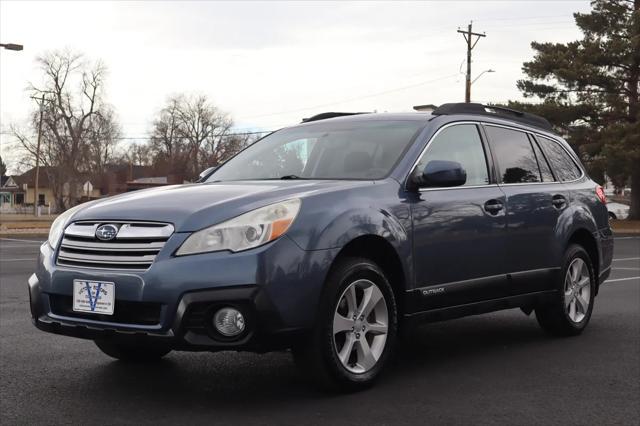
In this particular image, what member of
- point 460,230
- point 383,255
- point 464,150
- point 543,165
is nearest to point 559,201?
point 543,165

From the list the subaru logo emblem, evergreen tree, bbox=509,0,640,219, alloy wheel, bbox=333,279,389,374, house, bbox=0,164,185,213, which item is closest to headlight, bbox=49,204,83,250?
the subaru logo emblem

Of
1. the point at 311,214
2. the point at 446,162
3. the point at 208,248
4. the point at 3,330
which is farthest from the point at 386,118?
the point at 3,330

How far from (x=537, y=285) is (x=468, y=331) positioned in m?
1.00

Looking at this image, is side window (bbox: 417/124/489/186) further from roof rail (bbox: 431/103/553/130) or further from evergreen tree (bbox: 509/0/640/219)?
evergreen tree (bbox: 509/0/640/219)

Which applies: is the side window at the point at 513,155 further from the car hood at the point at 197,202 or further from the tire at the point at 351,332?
the tire at the point at 351,332

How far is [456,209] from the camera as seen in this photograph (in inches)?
222

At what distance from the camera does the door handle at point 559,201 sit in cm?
678

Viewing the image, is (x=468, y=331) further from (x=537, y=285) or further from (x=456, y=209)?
(x=456, y=209)

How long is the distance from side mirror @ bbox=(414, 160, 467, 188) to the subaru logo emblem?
1962 millimetres

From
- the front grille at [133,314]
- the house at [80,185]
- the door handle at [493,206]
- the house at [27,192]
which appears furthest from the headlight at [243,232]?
the house at [27,192]

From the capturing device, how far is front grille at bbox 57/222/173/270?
14.6 ft

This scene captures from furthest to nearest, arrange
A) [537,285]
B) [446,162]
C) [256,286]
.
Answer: [537,285] → [446,162] → [256,286]

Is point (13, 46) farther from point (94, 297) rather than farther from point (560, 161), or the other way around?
point (94, 297)

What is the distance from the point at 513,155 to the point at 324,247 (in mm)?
2617
